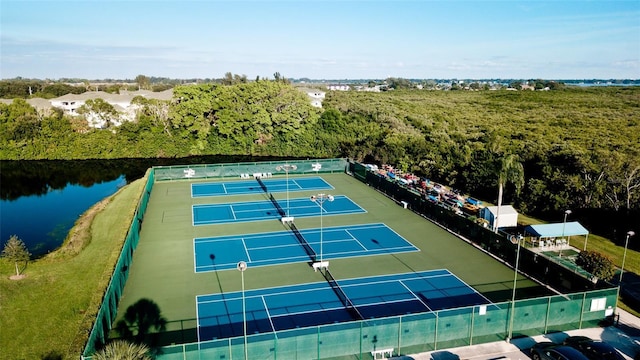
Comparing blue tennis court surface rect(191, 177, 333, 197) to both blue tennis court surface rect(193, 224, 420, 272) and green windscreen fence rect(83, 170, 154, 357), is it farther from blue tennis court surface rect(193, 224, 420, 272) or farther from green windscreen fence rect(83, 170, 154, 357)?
blue tennis court surface rect(193, 224, 420, 272)

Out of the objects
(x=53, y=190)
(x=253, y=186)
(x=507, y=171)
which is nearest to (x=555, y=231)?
(x=507, y=171)

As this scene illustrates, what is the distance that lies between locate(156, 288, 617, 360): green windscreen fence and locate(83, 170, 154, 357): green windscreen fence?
2.73 meters

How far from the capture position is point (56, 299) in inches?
918

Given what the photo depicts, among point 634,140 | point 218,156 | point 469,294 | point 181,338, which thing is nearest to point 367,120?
point 218,156

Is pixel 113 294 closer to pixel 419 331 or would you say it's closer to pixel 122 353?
pixel 122 353

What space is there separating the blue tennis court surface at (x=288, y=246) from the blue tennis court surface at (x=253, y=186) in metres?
13.2

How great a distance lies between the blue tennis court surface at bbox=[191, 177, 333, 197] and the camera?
4559cm

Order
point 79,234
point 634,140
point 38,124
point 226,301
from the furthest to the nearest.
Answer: point 38,124
point 634,140
point 79,234
point 226,301

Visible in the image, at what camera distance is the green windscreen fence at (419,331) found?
16.5 m

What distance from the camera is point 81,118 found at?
76.2m

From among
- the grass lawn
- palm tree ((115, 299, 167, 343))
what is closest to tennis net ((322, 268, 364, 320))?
the grass lawn

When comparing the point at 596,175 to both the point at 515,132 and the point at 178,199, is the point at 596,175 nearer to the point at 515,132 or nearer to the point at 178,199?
the point at 515,132

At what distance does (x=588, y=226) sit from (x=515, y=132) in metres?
27.5

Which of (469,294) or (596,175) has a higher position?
(596,175)
